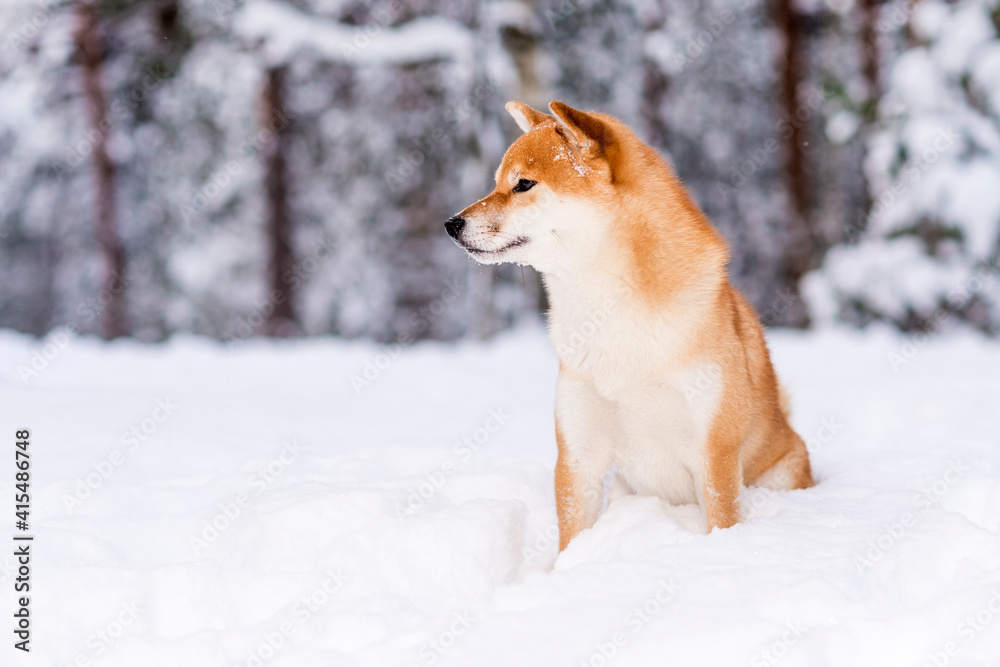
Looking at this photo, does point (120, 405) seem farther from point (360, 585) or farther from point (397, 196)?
point (397, 196)

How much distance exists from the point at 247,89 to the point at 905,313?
10252mm

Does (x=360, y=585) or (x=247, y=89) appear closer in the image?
(x=360, y=585)

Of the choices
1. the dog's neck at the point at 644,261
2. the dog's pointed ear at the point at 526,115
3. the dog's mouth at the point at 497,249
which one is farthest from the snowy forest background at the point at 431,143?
the dog's neck at the point at 644,261

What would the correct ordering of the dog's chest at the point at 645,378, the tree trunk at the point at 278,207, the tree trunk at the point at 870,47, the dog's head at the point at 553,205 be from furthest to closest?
the tree trunk at the point at 278,207 < the tree trunk at the point at 870,47 < the dog's head at the point at 553,205 < the dog's chest at the point at 645,378

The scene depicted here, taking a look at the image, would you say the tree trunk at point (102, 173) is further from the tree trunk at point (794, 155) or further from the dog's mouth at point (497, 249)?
the dog's mouth at point (497, 249)

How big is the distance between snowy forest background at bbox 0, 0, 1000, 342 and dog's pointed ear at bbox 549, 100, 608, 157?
4.54 metres

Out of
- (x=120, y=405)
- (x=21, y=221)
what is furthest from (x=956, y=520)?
(x=21, y=221)

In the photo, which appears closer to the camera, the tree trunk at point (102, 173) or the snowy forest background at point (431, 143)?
the snowy forest background at point (431, 143)

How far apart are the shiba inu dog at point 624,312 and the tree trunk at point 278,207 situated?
10.6 metres

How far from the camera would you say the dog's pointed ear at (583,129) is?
294 cm

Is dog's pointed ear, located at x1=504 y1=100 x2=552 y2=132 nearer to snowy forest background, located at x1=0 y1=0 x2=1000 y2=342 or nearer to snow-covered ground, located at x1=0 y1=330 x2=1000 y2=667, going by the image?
snow-covered ground, located at x1=0 y1=330 x2=1000 y2=667

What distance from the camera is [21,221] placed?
1614 centimetres

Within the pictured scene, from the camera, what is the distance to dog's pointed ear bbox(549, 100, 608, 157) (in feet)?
9.66

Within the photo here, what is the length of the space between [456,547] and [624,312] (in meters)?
1.05
